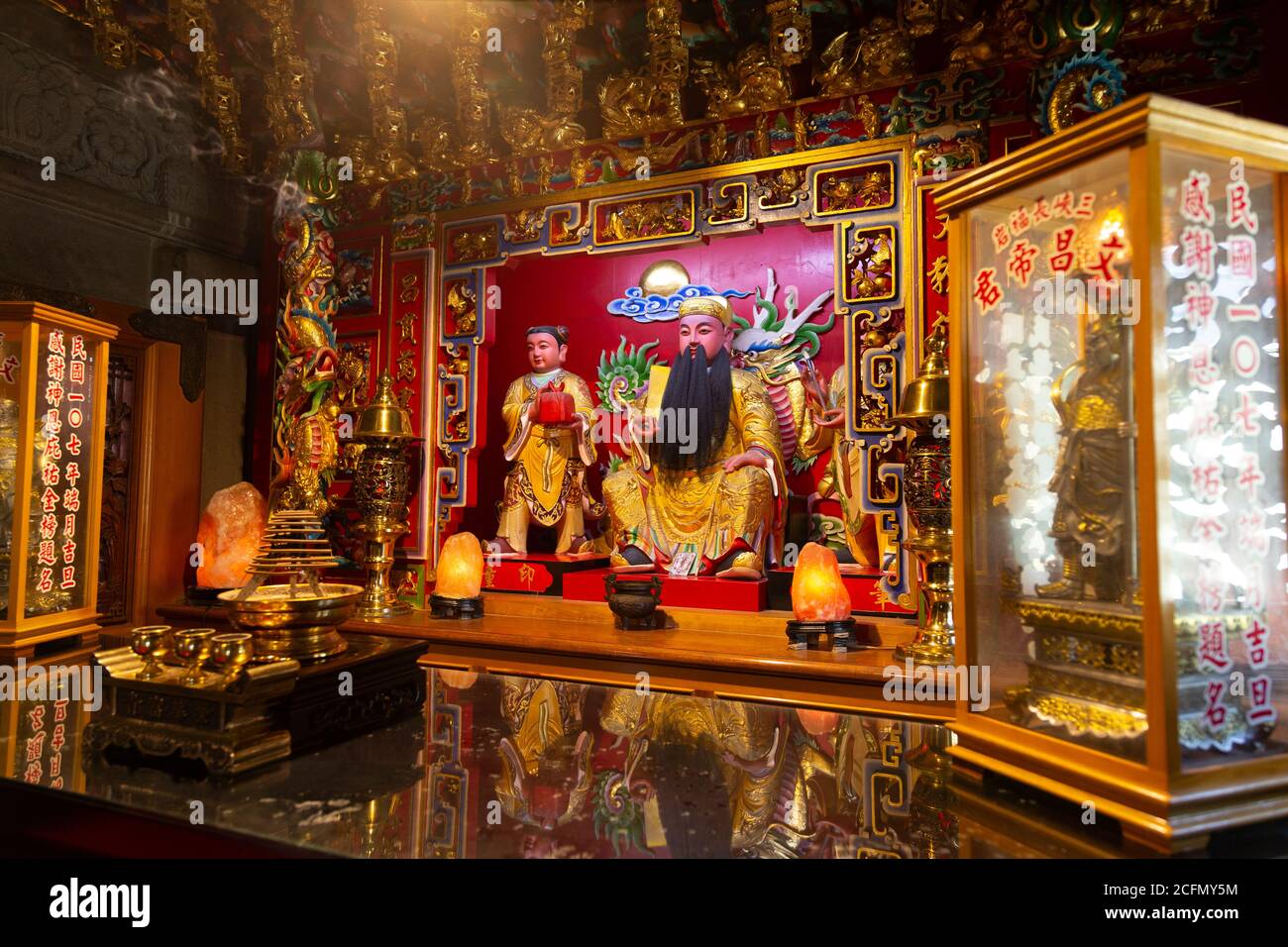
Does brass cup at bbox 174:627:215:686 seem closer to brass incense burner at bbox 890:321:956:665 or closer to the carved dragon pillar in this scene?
brass incense burner at bbox 890:321:956:665

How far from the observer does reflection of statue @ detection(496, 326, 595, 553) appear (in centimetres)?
466

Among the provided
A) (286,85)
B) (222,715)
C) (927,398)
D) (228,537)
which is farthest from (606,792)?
(286,85)

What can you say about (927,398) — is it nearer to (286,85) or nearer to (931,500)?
(931,500)

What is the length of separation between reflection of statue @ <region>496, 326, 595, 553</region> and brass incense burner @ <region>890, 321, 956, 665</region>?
2036mm

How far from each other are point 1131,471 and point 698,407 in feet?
9.81

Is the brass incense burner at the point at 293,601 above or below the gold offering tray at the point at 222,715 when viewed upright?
above

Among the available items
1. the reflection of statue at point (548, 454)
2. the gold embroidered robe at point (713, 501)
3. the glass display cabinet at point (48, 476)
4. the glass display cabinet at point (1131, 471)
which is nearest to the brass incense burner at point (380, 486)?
the reflection of statue at point (548, 454)

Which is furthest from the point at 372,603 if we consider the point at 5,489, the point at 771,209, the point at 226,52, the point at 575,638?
the point at 226,52

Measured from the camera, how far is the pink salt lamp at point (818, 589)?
334cm

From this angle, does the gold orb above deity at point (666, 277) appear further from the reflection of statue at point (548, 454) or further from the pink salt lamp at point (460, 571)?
the pink salt lamp at point (460, 571)

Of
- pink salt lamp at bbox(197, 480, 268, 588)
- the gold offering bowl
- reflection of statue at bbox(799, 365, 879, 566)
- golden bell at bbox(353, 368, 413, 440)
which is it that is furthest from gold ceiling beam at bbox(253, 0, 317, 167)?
the gold offering bowl

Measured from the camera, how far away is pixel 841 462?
13.6 feet

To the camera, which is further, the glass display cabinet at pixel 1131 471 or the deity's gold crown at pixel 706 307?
the deity's gold crown at pixel 706 307

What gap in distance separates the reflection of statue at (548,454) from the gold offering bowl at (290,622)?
2.78 metres
